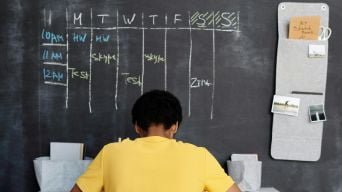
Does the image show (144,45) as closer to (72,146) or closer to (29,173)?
(72,146)

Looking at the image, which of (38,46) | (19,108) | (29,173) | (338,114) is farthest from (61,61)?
(338,114)

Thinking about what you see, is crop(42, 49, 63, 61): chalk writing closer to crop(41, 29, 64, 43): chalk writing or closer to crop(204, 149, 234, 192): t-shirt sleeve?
crop(41, 29, 64, 43): chalk writing

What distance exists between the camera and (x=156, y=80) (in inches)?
104

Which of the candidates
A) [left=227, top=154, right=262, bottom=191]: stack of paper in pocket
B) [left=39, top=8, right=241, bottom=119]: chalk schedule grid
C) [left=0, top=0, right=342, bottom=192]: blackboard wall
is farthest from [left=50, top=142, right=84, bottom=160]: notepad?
[left=227, top=154, right=262, bottom=191]: stack of paper in pocket

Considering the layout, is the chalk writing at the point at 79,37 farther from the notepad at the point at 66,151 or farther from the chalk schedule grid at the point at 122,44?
the notepad at the point at 66,151

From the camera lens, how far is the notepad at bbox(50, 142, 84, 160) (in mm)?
2555

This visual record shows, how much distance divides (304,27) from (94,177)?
4.99 feet

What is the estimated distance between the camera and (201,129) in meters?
2.66

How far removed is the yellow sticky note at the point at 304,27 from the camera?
2621 millimetres

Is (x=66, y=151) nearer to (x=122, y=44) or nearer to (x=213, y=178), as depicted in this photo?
(x=122, y=44)

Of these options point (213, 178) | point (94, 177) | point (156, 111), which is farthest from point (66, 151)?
point (213, 178)

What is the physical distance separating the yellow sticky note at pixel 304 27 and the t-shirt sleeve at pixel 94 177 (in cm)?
142

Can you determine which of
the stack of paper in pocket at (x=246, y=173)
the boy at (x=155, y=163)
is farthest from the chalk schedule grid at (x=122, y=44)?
the boy at (x=155, y=163)

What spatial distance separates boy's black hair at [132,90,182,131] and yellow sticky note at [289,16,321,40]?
1.16 m
